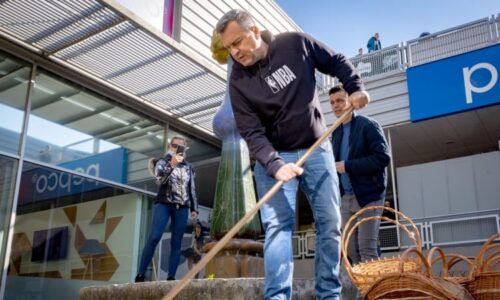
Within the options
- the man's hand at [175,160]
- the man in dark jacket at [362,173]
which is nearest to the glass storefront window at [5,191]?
the man's hand at [175,160]

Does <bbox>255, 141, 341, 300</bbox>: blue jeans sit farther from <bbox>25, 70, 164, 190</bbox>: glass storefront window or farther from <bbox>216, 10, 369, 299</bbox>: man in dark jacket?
<bbox>25, 70, 164, 190</bbox>: glass storefront window

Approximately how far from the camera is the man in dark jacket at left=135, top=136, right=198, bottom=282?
17.0 feet

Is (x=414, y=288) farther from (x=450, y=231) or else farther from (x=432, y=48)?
(x=432, y=48)

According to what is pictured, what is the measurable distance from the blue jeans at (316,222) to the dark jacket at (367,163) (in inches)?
41.4

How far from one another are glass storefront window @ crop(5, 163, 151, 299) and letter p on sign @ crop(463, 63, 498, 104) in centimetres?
640

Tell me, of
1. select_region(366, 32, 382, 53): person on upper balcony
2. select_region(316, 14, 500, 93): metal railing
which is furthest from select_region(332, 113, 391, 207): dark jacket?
select_region(366, 32, 382, 53): person on upper balcony

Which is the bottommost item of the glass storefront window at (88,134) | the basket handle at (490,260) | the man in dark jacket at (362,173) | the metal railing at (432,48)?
the basket handle at (490,260)

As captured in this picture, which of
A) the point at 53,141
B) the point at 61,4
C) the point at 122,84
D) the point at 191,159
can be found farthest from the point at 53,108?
the point at 191,159

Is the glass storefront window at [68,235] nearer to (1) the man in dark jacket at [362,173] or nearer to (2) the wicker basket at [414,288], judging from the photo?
(1) the man in dark jacket at [362,173]

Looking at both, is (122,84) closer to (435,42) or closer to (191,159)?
(191,159)

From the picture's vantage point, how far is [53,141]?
25.0ft

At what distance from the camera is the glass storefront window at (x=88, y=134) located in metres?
7.50

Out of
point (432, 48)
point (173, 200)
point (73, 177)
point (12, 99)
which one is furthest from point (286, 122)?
point (432, 48)

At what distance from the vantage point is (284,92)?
2547 mm
